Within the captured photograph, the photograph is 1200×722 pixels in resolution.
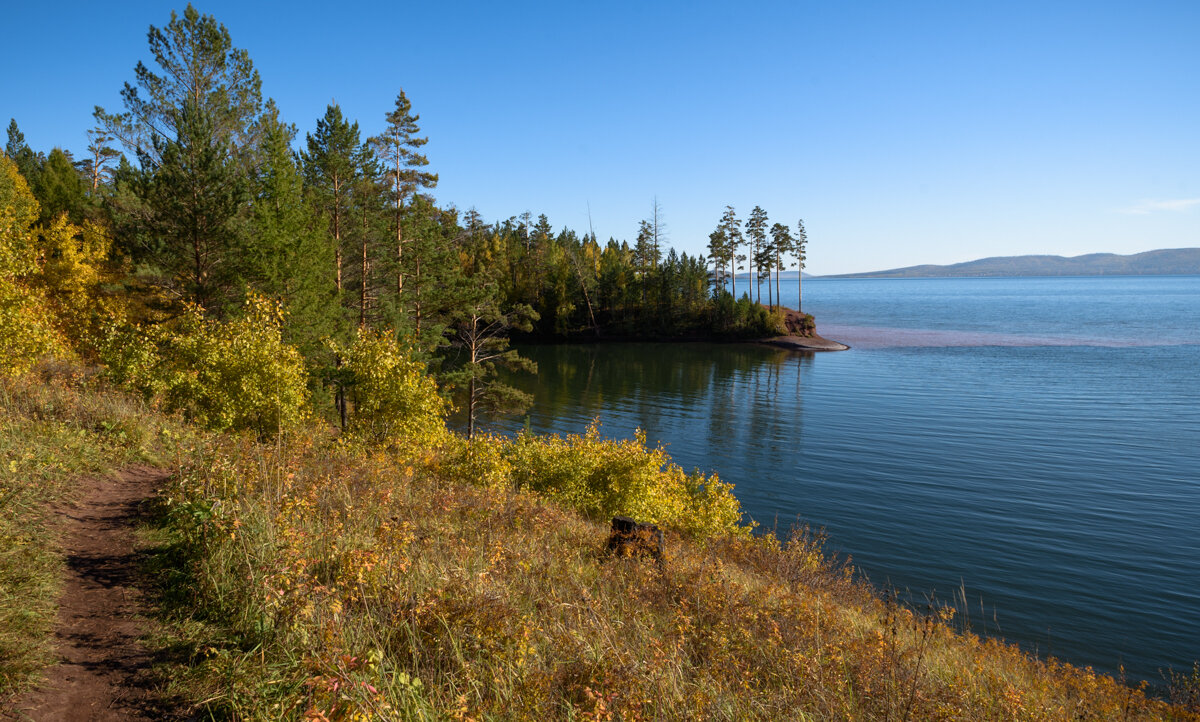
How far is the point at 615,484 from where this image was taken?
18047 mm

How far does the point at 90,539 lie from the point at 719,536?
583 inches

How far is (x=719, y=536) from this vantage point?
17562 millimetres

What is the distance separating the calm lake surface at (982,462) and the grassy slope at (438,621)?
863cm

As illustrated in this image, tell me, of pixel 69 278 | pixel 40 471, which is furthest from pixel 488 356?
pixel 40 471

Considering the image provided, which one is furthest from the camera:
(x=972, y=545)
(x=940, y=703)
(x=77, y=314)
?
(x=77, y=314)

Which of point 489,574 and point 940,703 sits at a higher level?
point 489,574

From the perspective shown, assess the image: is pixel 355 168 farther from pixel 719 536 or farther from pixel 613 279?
pixel 613 279

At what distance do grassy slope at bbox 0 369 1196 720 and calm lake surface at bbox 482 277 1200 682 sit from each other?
28.3ft

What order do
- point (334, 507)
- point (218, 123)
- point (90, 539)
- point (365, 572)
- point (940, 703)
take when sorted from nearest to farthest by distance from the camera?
point (365, 572)
point (940, 703)
point (90, 539)
point (334, 507)
point (218, 123)

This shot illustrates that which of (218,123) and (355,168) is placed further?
(355,168)

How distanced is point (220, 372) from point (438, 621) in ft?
49.2

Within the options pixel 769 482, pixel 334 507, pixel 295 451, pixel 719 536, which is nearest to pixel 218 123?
pixel 295 451

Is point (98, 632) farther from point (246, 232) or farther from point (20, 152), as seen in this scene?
point (20, 152)

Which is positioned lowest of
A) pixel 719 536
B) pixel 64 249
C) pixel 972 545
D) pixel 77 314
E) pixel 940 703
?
pixel 972 545
